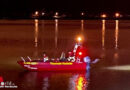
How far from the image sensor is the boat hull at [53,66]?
18.7m

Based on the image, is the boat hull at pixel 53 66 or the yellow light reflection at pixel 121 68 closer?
the boat hull at pixel 53 66

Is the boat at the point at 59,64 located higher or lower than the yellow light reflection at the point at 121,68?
higher

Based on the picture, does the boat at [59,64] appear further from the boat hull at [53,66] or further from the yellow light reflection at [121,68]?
the yellow light reflection at [121,68]

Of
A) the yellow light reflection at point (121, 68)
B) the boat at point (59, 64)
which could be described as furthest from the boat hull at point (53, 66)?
the yellow light reflection at point (121, 68)

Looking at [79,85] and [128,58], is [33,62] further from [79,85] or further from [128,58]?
[128,58]

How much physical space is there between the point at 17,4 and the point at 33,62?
10593cm

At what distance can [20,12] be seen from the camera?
115m

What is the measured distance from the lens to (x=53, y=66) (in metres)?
18.9

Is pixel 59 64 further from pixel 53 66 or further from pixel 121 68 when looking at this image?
pixel 121 68

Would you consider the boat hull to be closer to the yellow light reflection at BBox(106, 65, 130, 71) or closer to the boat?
the boat

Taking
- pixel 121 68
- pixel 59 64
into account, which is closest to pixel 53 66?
pixel 59 64

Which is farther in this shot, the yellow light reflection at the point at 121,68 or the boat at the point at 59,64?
the yellow light reflection at the point at 121,68

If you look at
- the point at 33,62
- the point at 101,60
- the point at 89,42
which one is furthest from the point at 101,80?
the point at 89,42

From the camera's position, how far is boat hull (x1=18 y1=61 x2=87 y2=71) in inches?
738
